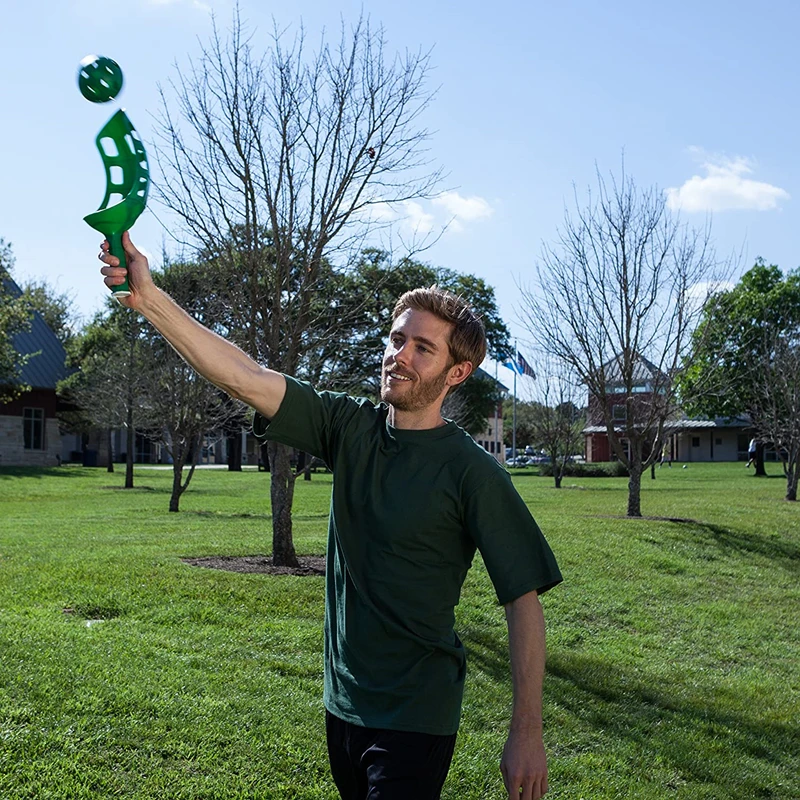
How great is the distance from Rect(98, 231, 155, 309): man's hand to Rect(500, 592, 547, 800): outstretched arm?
127cm

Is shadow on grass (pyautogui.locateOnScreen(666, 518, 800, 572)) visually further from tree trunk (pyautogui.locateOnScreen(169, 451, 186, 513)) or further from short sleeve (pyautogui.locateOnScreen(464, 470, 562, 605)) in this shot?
short sleeve (pyautogui.locateOnScreen(464, 470, 562, 605))

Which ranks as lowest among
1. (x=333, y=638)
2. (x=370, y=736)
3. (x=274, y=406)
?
(x=370, y=736)

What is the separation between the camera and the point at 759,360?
1442 inches

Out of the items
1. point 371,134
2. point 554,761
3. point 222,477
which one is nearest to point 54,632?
point 554,761

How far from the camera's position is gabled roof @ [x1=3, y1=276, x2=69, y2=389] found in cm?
4584

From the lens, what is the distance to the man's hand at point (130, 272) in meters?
2.46

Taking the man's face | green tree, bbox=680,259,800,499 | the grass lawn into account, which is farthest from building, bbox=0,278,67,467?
the man's face

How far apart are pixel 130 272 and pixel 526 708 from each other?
5.00 feet

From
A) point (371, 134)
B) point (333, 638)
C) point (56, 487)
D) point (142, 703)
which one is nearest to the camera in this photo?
point (333, 638)

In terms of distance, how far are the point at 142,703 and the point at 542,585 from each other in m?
4.08

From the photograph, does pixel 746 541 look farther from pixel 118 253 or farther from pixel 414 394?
pixel 118 253

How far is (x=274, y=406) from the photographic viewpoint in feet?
9.17

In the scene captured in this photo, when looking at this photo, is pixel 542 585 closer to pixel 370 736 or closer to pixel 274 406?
pixel 370 736

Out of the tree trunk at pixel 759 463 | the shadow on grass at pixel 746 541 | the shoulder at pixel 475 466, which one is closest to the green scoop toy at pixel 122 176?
the shoulder at pixel 475 466
